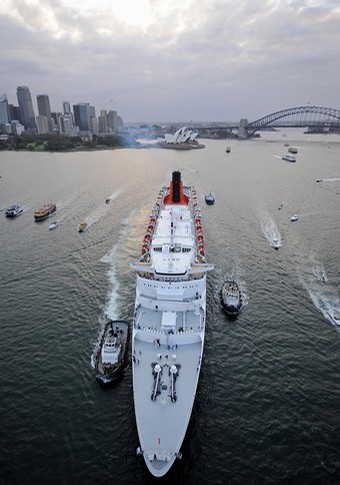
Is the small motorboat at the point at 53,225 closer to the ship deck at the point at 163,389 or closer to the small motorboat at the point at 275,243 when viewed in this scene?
the small motorboat at the point at 275,243

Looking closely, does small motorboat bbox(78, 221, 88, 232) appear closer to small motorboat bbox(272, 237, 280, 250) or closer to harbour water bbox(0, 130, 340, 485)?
harbour water bbox(0, 130, 340, 485)

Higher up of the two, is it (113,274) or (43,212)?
(43,212)

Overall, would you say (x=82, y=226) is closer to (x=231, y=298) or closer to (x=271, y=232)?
(x=231, y=298)

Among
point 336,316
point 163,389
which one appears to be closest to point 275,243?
point 336,316

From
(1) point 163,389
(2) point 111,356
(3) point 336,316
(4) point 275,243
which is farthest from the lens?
(4) point 275,243

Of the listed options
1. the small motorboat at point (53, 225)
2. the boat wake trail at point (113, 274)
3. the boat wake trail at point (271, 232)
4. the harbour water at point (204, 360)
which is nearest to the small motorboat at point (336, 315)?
the harbour water at point (204, 360)

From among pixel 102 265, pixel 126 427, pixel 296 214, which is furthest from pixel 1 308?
pixel 296 214
